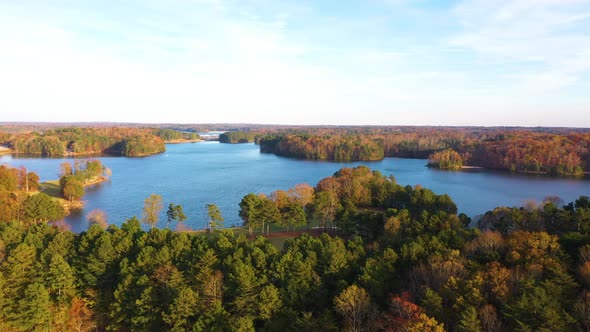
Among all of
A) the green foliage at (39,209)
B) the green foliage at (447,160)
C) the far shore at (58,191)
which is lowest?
the far shore at (58,191)

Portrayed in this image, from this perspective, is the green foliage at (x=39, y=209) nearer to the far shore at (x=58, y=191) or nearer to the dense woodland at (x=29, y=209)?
the dense woodland at (x=29, y=209)

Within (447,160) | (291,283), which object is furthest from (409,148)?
(291,283)

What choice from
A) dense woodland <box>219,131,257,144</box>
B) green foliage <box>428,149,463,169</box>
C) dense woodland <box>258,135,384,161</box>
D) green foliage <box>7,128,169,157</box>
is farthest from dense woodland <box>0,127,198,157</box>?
green foliage <box>428,149,463,169</box>

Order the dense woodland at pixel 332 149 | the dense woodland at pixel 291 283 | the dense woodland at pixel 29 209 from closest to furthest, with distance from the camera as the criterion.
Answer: the dense woodland at pixel 291 283 → the dense woodland at pixel 29 209 → the dense woodland at pixel 332 149

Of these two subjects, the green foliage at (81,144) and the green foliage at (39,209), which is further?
the green foliage at (81,144)

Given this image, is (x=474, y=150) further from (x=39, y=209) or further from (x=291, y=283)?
(x=291, y=283)

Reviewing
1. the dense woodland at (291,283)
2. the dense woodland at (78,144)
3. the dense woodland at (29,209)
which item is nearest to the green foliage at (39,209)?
the dense woodland at (29,209)

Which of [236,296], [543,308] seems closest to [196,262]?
[236,296]
